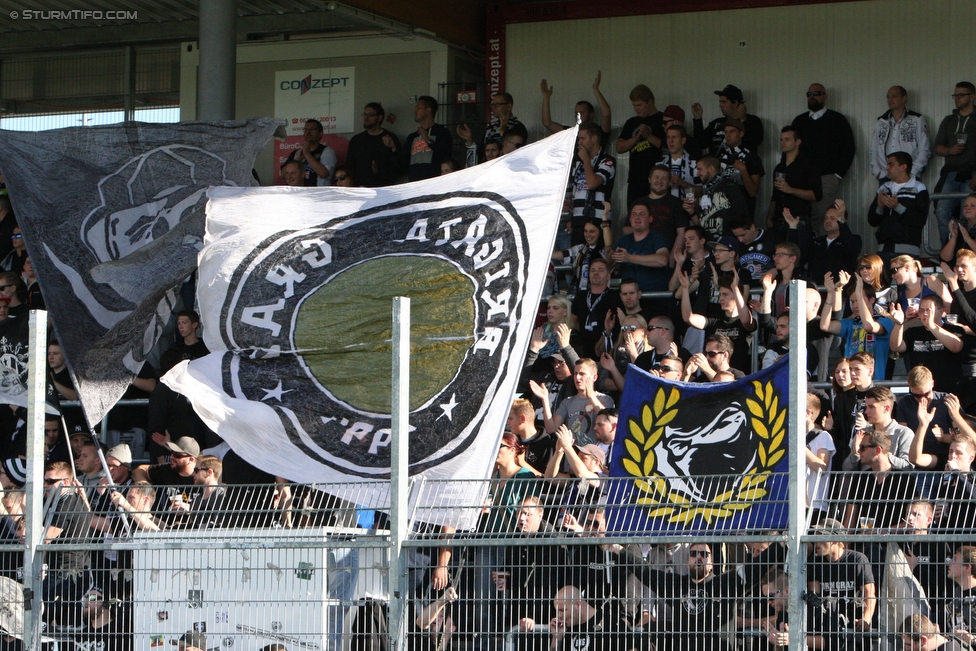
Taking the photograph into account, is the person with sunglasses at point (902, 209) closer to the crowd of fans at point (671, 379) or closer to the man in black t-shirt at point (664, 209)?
the crowd of fans at point (671, 379)

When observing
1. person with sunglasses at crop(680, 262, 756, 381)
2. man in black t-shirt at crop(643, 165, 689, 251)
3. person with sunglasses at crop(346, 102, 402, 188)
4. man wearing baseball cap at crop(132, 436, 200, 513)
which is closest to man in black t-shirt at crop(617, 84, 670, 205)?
man in black t-shirt at crop(643, 165, 689, 251)

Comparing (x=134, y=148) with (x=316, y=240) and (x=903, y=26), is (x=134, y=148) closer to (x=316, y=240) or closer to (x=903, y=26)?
(x=316, y=240)

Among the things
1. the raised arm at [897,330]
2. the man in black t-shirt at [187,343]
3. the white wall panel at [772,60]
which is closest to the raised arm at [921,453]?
the raised arm at [897,330]

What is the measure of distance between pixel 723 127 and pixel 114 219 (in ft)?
22.0

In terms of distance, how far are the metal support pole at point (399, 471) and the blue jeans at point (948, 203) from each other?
7.51 metres

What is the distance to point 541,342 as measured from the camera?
11.9 metres

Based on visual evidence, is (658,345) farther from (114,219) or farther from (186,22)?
(186,22)

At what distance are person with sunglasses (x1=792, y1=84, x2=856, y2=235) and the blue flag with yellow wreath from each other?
7.76 m

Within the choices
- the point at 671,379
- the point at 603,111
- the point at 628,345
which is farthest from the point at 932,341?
the point at 603,111

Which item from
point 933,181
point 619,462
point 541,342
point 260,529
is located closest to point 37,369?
point 260,529

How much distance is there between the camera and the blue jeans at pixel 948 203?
42.2ft

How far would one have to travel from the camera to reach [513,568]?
6.66 m

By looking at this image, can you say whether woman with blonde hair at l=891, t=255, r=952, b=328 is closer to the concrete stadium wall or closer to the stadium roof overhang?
the stadium roof overhang

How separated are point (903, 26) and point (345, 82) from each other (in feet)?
20.5
